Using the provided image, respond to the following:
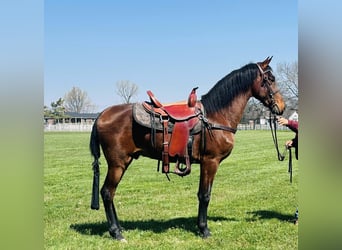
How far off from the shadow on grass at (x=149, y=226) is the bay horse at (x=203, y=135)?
16.6 inches

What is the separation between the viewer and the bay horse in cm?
507

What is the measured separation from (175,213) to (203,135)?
2.01 metres

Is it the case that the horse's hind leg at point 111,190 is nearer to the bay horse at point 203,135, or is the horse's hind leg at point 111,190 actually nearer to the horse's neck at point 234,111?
the bay horse at point 203,135

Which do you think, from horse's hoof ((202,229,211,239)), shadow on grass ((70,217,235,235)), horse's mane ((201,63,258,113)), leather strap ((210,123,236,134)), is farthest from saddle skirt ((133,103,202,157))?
shadow on grass ((70,217,235,235))

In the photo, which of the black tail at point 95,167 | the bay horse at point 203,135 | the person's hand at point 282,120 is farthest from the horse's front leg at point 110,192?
the person's hand at point 282,120

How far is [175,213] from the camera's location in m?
6.38

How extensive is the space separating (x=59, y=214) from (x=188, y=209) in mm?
2476

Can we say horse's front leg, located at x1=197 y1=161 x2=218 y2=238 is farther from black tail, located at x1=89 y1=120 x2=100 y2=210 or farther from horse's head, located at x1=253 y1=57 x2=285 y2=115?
black tail, located at x1=89 y1=120 x2=100 y2=210

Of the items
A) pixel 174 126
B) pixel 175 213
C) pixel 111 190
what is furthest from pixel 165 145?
pixel 175 213

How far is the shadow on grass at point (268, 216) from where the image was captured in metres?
5.95
